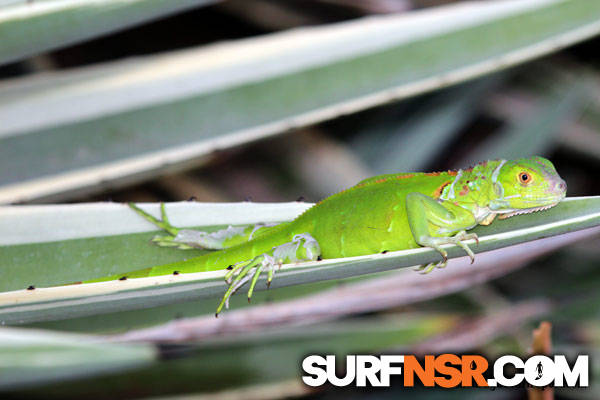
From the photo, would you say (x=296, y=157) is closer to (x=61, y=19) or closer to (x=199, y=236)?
(x=199, y=236)

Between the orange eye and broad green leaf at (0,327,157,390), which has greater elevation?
the orange eye

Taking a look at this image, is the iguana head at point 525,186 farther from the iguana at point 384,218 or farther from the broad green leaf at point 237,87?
the broad green leaf at point 237,87

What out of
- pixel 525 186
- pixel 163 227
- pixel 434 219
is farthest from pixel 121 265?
pixel 525 186

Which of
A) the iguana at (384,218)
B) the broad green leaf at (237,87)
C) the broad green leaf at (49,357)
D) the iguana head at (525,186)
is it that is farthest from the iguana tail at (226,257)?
the iguana head at (525,186)

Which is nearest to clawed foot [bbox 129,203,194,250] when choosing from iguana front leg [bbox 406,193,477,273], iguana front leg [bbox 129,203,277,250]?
iguana front leg [bbox 129,203,277,250]

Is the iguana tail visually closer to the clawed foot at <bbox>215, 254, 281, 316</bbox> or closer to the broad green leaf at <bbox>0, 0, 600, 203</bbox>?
the clawed foot at <bbox>215, 254, 281, 316</bbox>

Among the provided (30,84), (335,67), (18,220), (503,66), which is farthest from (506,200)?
(30,84)
